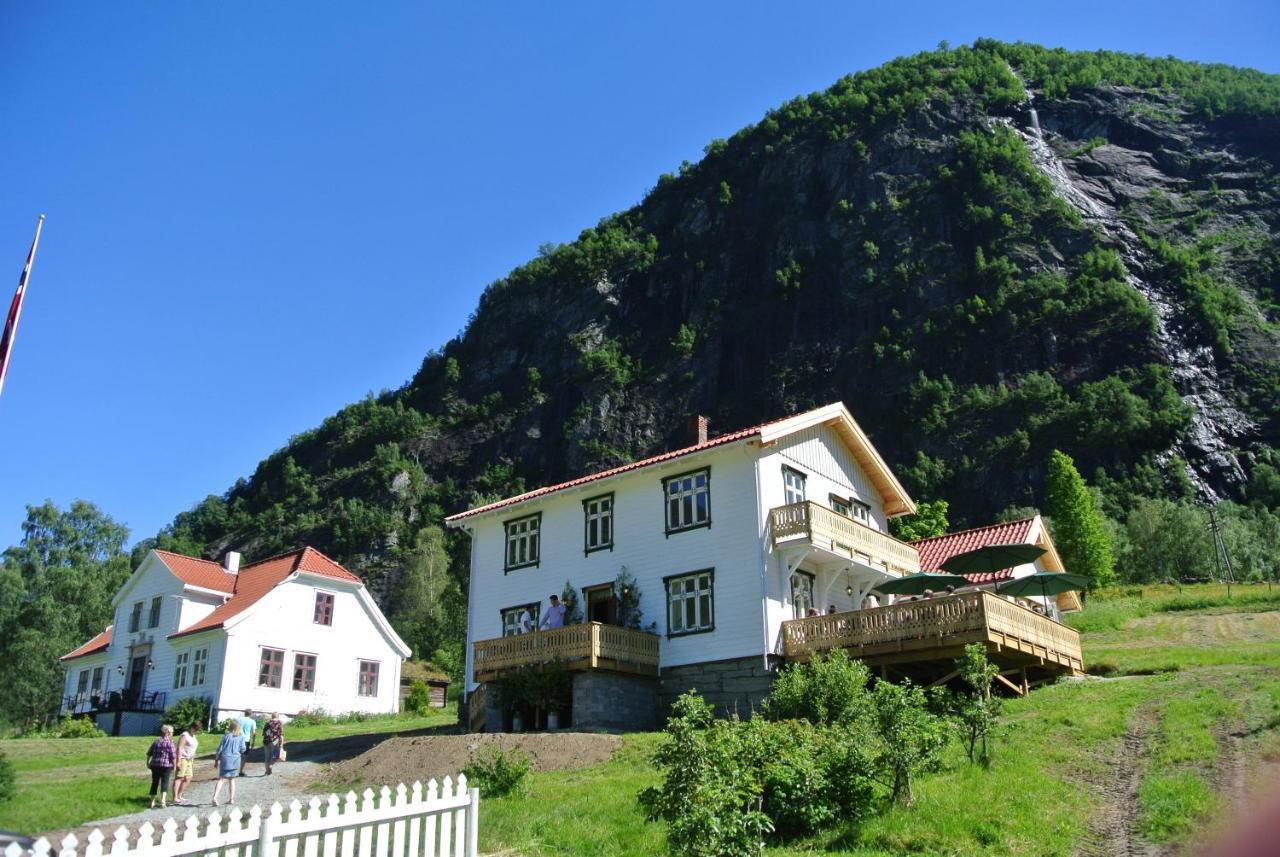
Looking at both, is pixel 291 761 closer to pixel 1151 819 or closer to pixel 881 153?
pixel 1151 819

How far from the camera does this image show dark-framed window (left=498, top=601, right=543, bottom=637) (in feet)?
112

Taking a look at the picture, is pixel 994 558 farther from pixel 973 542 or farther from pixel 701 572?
pixel 973 542

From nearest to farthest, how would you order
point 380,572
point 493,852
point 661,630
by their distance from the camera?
point 493,852
point 661,630
point 380,572

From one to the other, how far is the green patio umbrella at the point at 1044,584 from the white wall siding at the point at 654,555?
715cm

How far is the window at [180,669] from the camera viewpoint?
43438 mm

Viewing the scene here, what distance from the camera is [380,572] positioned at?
120m

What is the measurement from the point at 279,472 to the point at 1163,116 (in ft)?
478

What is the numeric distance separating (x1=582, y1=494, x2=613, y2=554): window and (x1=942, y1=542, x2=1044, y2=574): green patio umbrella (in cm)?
1063

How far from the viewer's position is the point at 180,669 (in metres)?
43.9

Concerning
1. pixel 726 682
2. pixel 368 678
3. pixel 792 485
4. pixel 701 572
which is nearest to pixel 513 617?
pixel 701 572

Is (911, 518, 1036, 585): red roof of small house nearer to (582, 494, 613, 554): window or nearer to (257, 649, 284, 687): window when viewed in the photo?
(582, 494, 613, 554): window

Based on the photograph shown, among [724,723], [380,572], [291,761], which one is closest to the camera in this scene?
[724,723]

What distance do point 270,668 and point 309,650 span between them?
2009 millimetres

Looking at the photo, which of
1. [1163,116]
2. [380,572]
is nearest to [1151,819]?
[380,572]
